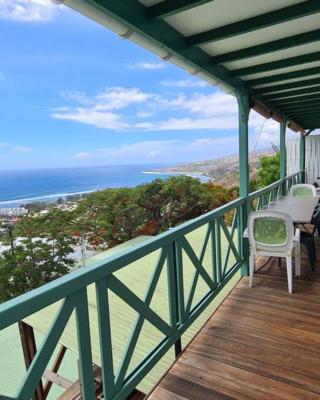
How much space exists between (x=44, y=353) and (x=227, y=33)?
220 centimetres

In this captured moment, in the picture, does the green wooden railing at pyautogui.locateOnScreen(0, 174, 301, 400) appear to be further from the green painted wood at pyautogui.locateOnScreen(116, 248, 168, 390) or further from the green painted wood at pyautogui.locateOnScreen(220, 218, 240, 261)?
the green painted wood at pyautogui.locateOnScreen(220, 218, 240, 261)

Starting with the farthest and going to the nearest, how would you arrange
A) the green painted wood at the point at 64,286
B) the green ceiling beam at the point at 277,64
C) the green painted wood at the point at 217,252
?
1. the green painted wood at the point at 217,252
2. the green ceiling beam at the point at 277,64
3. the green painted wood at the point at 64,286

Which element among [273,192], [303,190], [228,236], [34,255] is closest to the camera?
[228,236]

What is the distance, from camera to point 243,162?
3.84 meters

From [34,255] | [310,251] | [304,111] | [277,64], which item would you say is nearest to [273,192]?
[304,111]

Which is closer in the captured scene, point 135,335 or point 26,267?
point 135,335

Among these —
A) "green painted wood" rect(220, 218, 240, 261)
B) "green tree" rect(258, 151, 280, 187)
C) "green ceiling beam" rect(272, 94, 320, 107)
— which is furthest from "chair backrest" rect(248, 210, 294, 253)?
"green tree" rect(258, 151, 280, 187)

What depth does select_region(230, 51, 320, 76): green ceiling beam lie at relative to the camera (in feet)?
9.12

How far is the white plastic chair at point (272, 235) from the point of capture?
312cm

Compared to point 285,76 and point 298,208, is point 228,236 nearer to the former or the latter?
point 298,208

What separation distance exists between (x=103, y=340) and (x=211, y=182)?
49.5 ft

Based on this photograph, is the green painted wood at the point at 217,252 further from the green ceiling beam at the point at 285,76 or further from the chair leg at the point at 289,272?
the green ceiling beam at the point at 285,76

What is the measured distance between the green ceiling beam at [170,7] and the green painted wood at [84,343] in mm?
1589

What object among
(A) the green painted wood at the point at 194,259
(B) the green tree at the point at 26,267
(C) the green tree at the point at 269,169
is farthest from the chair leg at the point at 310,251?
(B) the green tree at the point at 26,267
